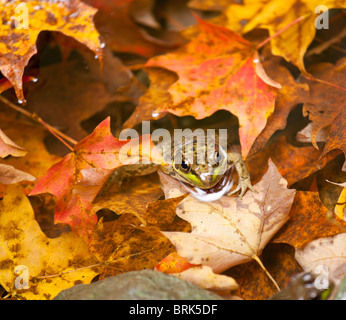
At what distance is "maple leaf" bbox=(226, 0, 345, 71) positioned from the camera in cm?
228

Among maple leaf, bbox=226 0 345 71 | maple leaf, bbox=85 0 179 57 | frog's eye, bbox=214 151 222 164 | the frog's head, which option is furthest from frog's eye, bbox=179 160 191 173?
maple leaf, bbox=85 0 179 57

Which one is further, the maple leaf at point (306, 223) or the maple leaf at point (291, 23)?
the maple leaf at point (291, 23)

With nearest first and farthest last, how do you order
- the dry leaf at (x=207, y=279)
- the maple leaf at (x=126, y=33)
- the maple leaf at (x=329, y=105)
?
the dry leaf at (x=207, y=279) → the maple leaf at (x=329, y=105) → the maple leaf at (x=126, y=33)

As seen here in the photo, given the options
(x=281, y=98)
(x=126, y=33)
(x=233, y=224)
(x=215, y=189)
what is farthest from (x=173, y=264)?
(x=126, y=33)

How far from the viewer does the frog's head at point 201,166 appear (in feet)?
6.76

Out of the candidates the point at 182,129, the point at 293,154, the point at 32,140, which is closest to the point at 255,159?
the point at 293,154

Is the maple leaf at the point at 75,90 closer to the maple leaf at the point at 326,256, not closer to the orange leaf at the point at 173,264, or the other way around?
the orange leaf at the point at 173,264

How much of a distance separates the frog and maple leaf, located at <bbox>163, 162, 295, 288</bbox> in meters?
0.16

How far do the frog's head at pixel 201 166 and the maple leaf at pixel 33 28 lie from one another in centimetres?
80

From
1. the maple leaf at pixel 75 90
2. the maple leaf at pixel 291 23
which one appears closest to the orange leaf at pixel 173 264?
the maple leaf at pixel 75 90

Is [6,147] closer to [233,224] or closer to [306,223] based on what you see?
[233,224]

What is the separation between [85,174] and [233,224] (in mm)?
793

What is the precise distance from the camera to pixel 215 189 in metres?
2.09
